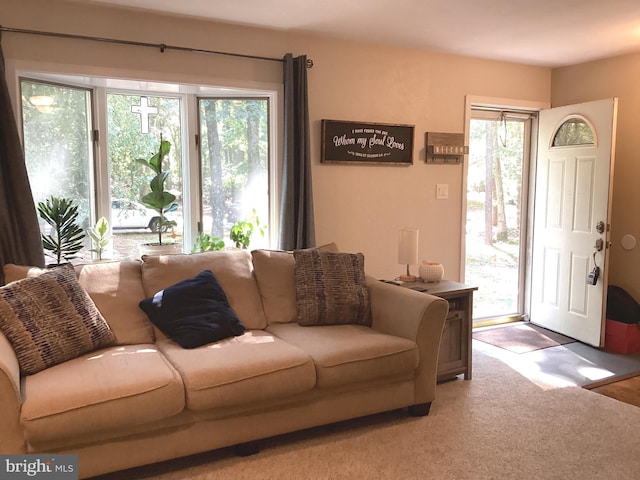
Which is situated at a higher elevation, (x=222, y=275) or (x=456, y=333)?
(x=222, y=275)

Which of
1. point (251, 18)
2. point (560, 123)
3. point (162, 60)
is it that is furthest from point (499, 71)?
point (162, 60)

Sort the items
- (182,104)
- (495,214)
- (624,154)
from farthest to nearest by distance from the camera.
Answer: (495,214) → (624,154) → (182,104)

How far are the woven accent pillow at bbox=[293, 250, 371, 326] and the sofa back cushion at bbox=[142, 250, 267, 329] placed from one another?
0.27 meters

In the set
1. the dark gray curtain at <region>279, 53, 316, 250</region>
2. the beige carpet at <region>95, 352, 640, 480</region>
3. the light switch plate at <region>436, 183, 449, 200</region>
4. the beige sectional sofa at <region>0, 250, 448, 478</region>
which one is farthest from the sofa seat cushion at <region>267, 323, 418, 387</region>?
the light switch plate at <region>436, 183, 449, 200</region>

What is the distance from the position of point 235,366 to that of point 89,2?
2.30m

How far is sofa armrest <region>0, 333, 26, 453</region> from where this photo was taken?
6.72 feet

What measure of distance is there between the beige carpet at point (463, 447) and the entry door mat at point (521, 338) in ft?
3.47

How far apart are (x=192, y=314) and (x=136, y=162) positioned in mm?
1420

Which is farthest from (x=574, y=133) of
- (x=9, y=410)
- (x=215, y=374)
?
(x=9, y=410)

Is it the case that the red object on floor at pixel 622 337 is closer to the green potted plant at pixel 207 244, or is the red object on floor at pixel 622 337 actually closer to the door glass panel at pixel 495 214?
the door glass panel at pixel 495 214

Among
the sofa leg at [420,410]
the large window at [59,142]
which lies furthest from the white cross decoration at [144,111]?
the sofa leg at [420,410]

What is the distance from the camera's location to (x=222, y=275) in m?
3.20

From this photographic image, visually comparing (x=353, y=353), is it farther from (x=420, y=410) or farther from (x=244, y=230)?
(x=244, y=230)

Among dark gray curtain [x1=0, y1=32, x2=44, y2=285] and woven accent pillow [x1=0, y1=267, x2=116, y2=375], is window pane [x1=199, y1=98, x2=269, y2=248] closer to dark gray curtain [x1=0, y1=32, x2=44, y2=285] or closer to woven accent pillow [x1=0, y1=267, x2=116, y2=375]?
dark gray curtain [x1=0, y1=32, x2=44, y2=285]
